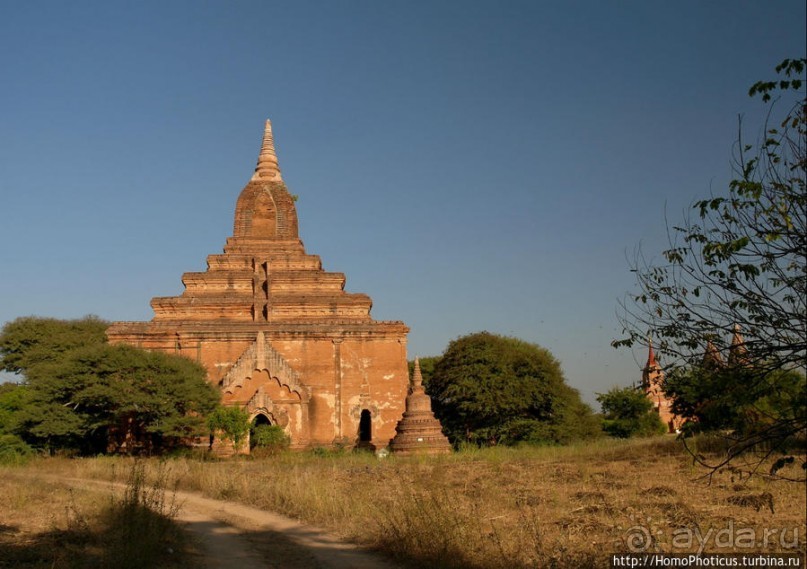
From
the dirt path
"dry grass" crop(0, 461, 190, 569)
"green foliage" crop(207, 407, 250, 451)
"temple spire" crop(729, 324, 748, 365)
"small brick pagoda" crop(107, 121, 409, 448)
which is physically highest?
"small brick pagoda" crop(107, 121, 409, 448)

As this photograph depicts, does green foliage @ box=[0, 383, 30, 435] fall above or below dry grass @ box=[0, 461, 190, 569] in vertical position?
above

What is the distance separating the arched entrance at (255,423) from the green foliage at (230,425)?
0.56 meters

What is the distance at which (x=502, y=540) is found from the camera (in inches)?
316

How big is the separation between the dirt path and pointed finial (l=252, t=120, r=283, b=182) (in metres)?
24.8

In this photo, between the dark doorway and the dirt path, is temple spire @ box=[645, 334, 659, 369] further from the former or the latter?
the dark doorway

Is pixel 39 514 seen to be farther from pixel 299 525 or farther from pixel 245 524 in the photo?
pixel 299 525

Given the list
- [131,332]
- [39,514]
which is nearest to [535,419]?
[131,332]

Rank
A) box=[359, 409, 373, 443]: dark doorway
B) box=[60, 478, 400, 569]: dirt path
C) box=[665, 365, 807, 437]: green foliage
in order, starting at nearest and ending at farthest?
box=[665, 365, 807, 437]: green foliage → box=[60, 478, 400, 569]: dirt path → box=[359, 409, 373, 443]: dark doorway

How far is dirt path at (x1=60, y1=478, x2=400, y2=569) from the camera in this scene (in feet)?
26.8

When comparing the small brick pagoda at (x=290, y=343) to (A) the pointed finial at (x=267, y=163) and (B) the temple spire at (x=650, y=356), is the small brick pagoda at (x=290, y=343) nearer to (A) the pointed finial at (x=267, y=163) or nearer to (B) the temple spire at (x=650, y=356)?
(A) the pointed finial at (x=267, y=163)

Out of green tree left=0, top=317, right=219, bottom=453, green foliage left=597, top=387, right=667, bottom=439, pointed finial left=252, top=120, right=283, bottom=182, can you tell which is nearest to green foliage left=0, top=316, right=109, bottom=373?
pointed finial left=252, top=120, right=283, bottom=182

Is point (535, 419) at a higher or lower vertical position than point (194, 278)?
lower

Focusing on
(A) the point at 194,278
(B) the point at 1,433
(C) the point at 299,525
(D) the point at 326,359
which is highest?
(A) the point at 194,278

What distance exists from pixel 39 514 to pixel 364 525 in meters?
5.41
